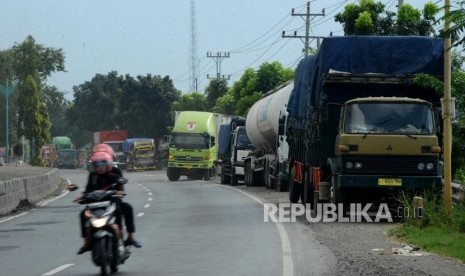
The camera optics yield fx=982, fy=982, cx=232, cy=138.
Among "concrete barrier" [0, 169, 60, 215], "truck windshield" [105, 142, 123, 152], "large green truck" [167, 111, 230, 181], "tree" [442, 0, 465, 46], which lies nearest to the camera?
"tree" [442, 0, 465, 46]

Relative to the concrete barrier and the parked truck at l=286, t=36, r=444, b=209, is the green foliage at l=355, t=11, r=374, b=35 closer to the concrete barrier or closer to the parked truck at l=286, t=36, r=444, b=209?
the parked truck at l=286, t=36, r=444, b=209

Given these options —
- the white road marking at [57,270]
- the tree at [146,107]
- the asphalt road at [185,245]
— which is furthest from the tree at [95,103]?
the white road marking at [57,270]

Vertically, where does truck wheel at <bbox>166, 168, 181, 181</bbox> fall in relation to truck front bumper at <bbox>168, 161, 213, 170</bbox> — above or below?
below

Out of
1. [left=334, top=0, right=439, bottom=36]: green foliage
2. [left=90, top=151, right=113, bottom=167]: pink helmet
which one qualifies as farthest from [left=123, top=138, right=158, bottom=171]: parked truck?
[left=90, top=151, right=113, bottom=167]: pink helmet

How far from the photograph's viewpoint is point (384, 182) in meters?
21.2

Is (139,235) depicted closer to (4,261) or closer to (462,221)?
(4,261)

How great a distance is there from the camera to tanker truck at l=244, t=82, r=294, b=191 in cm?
3450

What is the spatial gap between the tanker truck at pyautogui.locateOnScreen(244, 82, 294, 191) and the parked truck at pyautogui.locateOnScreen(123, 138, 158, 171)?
40412 millimetres

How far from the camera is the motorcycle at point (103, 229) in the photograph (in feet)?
41.2

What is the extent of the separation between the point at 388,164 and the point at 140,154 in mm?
67558

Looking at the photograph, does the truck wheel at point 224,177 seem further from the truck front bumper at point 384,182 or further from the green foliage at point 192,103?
the green foliage at point 192,103

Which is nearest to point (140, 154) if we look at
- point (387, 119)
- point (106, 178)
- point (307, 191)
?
point (307, 191)

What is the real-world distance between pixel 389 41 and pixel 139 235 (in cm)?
795

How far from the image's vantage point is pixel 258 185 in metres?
45.5
